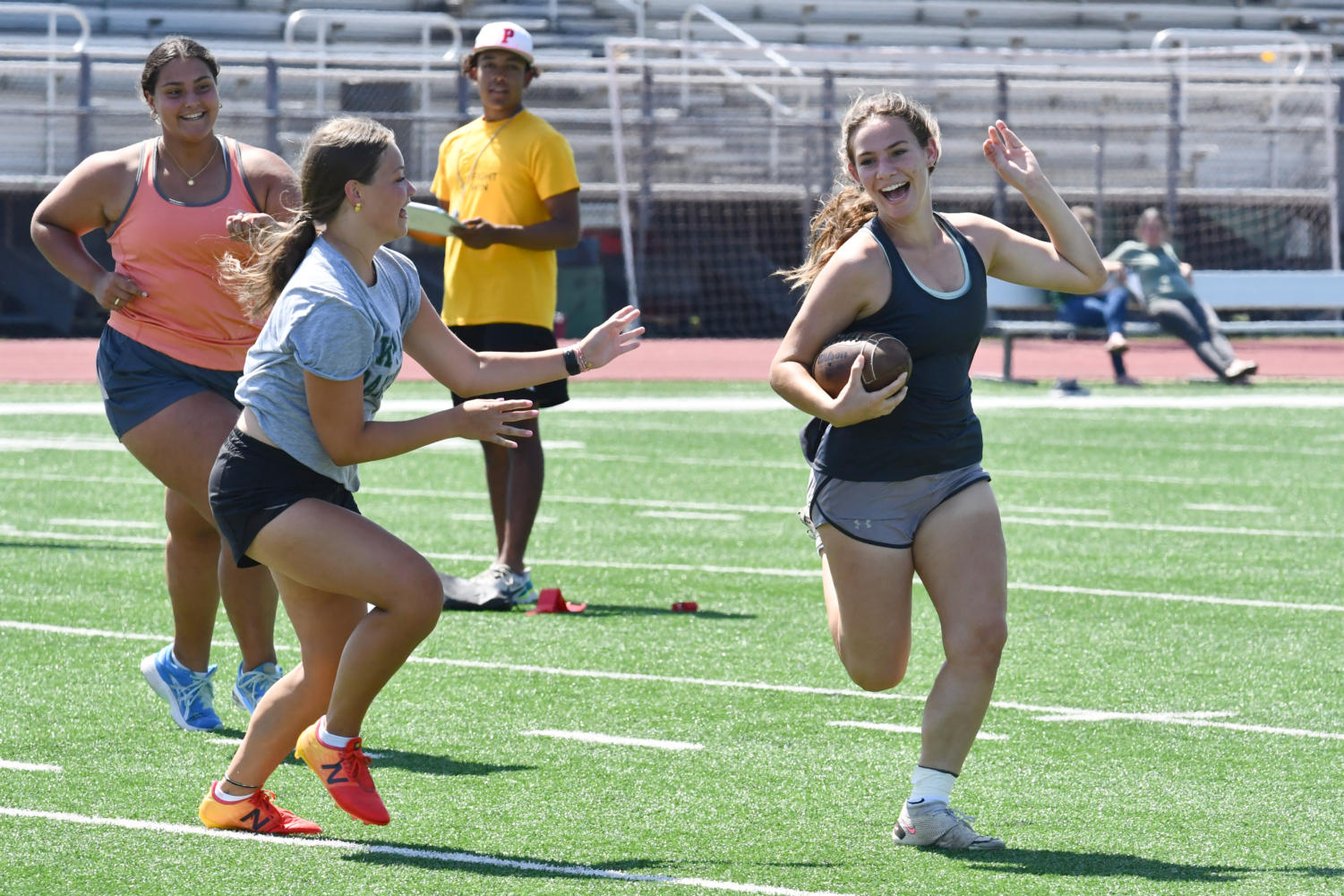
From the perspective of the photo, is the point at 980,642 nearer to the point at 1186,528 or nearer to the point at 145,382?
the point at 145,382

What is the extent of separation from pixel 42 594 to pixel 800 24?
78.1ft

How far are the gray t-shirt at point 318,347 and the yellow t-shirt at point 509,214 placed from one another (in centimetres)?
355

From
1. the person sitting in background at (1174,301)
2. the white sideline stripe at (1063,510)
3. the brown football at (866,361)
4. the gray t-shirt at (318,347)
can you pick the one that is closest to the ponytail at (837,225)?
the brown football at (866,361)

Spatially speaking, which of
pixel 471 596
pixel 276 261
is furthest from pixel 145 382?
pixel 471 596

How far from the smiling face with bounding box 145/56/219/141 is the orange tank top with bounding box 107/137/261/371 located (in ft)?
0.60

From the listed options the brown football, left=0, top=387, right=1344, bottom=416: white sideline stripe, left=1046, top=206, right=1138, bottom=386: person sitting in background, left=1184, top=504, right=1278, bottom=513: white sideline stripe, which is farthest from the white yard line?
left=1046, top=206, right=1138, bottom=386: person sitting in background

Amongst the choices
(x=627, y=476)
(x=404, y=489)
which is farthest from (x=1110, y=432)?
(x=404, y=489)

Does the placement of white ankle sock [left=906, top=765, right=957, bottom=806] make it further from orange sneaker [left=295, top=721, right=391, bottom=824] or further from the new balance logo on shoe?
the new balance logo on shoe

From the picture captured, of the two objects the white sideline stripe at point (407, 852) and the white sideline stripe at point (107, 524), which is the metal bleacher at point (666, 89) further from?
the white sideline stripe at point (407, 852)

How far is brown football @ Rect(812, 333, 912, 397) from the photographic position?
471 cm

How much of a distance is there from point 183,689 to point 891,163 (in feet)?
8.83

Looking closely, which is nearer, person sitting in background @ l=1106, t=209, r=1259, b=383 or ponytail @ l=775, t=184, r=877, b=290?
ponytail @ l=775, t=184, r=877, b=290

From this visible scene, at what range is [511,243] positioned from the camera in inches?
324

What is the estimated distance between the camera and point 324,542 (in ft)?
15.0
